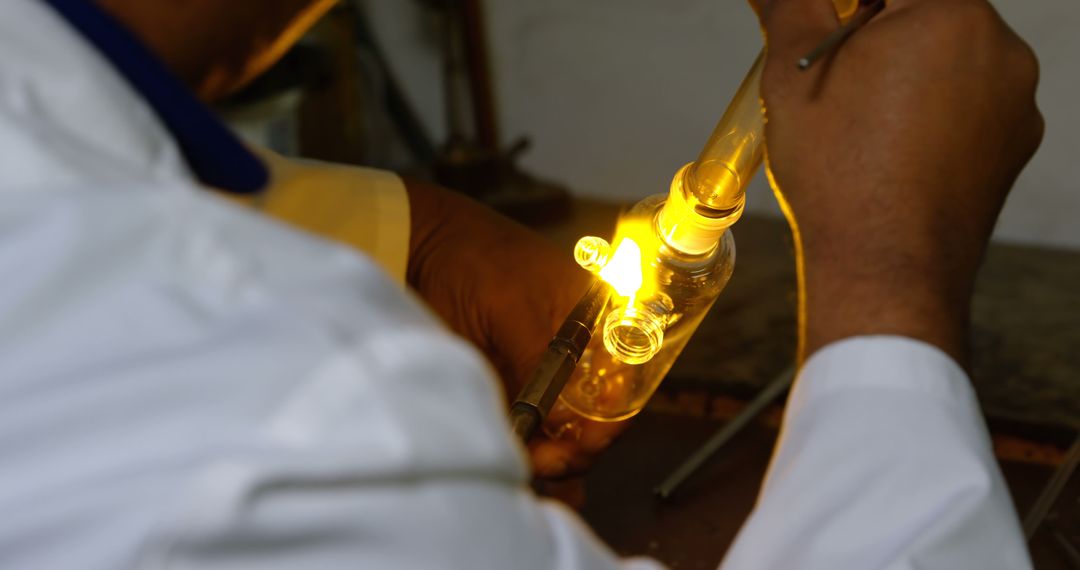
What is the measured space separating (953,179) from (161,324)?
0.40 metres

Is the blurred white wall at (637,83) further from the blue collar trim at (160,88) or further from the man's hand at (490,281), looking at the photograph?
the blue collar trim at (160,88)

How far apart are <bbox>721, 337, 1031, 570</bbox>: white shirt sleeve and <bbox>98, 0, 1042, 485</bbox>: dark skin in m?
0.02

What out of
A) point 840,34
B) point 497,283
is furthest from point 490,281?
point 840,34

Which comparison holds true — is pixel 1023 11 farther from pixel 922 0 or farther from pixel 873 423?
pixel 873 423

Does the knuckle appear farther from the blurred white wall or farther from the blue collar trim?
the blurred white wall

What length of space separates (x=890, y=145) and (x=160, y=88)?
36 cm

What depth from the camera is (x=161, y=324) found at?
33 cm

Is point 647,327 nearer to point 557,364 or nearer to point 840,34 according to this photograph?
point 557,364

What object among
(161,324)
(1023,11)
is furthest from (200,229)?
(1023,11)

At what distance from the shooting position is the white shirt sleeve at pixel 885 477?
46 cm

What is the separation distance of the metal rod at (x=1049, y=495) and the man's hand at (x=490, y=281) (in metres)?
0.42

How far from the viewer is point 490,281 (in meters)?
0.82

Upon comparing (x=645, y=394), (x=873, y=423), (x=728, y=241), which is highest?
(x=873, y=423)

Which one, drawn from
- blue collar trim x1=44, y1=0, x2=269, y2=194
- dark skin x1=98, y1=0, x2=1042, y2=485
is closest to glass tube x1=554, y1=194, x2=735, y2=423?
dark skin x1=98, y1=0, x2=1042, y2=485
